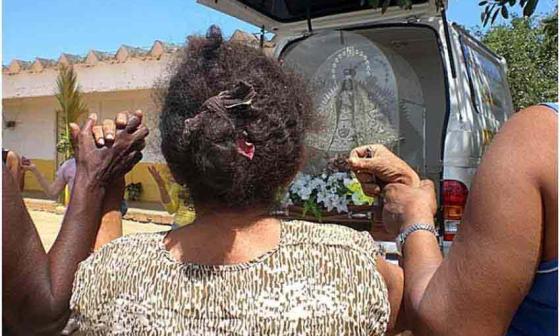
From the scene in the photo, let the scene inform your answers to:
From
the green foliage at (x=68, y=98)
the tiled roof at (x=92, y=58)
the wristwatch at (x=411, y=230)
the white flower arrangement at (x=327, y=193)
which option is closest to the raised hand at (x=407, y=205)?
the wristwatch at (x=411, y=230)

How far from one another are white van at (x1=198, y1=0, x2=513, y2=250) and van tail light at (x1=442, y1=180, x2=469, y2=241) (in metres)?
0.05

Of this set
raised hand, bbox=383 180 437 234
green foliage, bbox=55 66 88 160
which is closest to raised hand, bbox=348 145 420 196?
raised hand, bbox=383 180 437 234

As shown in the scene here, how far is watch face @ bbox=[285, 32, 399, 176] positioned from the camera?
394 centimetres

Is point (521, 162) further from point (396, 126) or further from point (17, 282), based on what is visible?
point (396, 126)

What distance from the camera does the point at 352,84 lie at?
3980 millimetres

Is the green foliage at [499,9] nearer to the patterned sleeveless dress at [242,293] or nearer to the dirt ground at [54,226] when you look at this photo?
the patterned sleeveless dress at [242,293]

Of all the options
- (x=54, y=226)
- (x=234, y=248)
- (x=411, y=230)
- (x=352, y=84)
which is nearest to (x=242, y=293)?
(x=234, y=248)

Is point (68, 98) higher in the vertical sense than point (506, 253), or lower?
higher

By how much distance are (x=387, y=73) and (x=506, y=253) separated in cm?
309

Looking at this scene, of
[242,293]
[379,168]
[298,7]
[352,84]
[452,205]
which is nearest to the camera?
[242,293]

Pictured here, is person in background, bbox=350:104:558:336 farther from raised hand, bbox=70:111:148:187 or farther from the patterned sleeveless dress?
raised hand, bbox=70:111:148:187

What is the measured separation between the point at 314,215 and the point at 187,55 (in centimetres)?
230

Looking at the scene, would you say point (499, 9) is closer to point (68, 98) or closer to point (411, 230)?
point (411, 230)

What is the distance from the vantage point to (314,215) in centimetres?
335
